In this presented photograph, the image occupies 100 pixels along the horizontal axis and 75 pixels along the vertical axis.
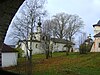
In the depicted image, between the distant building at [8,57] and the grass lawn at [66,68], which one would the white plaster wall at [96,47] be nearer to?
the grass lawn at [66,68]

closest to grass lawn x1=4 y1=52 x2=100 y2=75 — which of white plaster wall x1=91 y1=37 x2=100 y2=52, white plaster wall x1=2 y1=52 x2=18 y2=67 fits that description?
white plaster wall x1=2 y1=52 x2=18 y2=67

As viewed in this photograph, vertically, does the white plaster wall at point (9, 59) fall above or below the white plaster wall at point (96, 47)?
below

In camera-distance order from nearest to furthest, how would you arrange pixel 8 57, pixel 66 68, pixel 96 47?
1. pixel 66 68
2. pixel 8 57
3. pixel 96 47

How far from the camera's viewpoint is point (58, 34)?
7025 centimetres

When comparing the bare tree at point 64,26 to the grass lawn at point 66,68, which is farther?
the bare tree at point 64,26

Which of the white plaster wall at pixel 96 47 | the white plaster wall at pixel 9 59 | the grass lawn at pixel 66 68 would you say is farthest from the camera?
the white plaster wall at pixel 96 47

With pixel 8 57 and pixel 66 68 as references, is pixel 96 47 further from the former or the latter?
pixel 66 68

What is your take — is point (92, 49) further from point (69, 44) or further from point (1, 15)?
point (1, 15)

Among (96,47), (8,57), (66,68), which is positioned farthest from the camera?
(96,47)

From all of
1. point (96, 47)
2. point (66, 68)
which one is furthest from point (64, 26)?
point (66, 68)

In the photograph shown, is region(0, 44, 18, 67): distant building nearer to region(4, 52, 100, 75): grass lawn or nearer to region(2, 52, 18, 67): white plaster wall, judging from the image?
region(2, 52, 18, 67): white plaster wall

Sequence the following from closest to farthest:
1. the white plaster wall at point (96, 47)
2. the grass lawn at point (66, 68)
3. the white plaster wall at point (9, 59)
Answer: the grass lawn at point (66, 68), the white plaster wall at point (9, 59), the white plaster wall at point (96, 47)

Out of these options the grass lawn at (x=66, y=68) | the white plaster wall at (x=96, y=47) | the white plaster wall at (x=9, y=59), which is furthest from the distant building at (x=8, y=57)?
the white plaster wall at (x=96, y=47)

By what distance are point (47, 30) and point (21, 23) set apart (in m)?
20.4
